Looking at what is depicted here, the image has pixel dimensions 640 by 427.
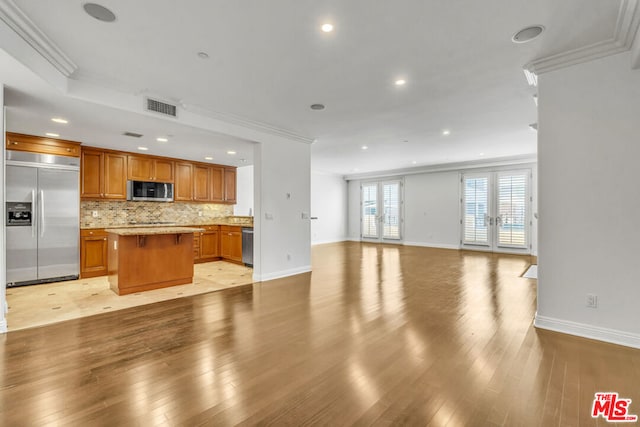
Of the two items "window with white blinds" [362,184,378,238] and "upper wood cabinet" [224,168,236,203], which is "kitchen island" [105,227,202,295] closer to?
"upper wood cabinet" [224,168,236,203]

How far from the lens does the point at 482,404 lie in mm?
1917

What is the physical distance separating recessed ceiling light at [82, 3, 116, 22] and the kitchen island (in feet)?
9.78

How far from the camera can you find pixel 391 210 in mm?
11344

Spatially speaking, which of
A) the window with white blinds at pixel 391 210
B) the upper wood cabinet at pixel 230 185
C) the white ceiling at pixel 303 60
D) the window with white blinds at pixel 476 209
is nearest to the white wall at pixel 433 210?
the window with white blinds at pixel 476 209

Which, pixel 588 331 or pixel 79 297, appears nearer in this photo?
pixel 588 331

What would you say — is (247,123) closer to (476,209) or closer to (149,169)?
(149,169)

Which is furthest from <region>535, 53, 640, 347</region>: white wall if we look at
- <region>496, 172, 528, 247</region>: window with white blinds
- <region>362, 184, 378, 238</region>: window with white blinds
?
<region>362, 184, 378, 238</region>: window with white blinds

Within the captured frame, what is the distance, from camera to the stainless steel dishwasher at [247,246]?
6668 mm

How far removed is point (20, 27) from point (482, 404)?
174 inches

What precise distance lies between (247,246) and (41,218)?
3605 mm

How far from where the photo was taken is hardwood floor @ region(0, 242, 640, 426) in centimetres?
185

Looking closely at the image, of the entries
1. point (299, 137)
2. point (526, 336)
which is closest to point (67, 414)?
point (526, 336)

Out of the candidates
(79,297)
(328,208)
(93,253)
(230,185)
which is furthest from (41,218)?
(328,208)

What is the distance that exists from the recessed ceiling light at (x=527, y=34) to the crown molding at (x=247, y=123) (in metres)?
3.72
